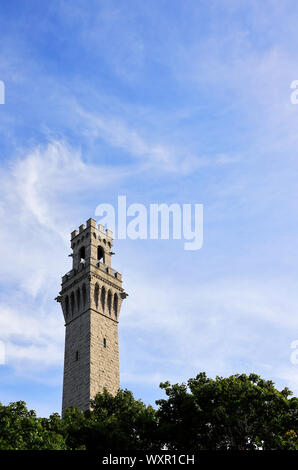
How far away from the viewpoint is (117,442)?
37.7 m

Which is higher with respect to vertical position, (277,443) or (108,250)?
(108,250)

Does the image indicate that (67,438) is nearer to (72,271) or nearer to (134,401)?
(134,401)

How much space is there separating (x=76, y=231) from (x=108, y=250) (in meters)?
4.91

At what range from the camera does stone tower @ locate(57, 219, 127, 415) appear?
2011 inches

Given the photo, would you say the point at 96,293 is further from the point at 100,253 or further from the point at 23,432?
the point at 23,432

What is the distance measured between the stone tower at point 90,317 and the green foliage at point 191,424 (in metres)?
10.2

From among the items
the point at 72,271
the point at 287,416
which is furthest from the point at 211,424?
the point at 72,271

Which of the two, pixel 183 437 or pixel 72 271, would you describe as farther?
pixel 72 271

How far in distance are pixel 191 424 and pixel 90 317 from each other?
21.1m

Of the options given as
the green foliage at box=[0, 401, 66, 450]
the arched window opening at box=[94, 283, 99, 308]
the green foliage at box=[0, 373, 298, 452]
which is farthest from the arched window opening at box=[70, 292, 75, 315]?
the green foliage at box=[0, 401, 66, 450]

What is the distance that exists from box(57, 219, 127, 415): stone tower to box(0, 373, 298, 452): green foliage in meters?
10.2

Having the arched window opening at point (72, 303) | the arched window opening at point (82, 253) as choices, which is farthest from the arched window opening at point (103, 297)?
the arched window opening at point (82, 253)

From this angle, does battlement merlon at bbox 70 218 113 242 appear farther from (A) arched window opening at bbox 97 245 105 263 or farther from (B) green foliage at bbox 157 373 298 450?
(B) green foliage at bbox 157 373 298 450

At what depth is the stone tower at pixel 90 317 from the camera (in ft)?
168
